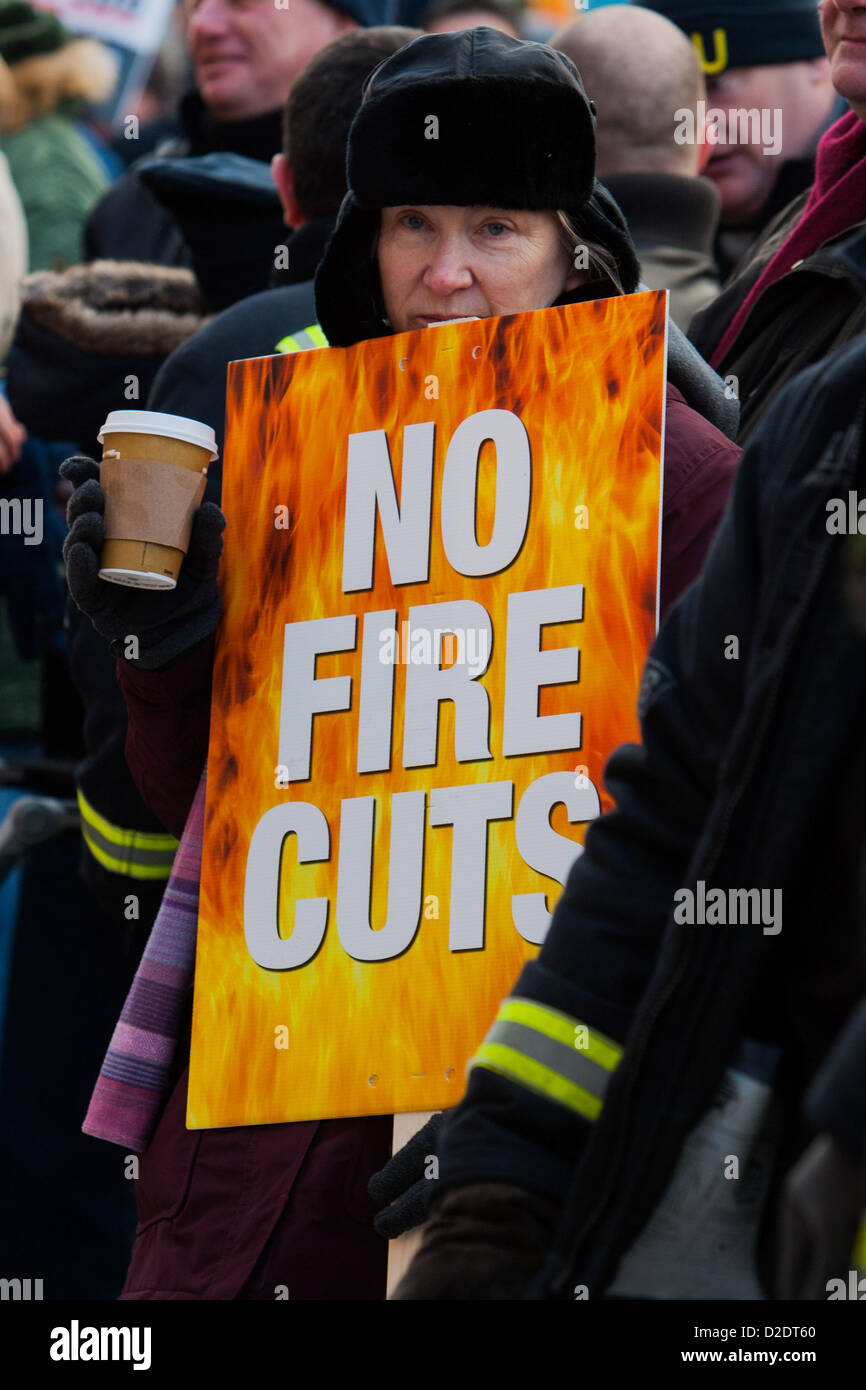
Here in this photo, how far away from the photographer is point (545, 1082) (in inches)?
73.2

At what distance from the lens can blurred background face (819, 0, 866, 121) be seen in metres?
2.95

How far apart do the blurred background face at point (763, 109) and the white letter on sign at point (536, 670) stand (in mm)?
2423

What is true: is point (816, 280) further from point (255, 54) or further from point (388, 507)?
point (255, 54)

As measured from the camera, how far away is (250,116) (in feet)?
15.9

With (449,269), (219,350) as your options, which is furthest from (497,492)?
(219,350)

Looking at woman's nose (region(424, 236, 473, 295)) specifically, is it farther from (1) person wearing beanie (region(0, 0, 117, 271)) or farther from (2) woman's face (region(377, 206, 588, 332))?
(1) person wearing beanie (region(0, 0, 117, 271))

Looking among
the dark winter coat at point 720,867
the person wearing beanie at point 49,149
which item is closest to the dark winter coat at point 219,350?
the dark winter coat at point 720,867

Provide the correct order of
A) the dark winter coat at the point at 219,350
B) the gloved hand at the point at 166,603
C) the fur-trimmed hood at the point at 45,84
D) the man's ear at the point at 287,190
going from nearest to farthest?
the gloved hand at the point at 166,603
the dark winter coat at the point at 219,350
the man's ear at the point at 287,190
the fur-trimmed hood at the point at 45,84

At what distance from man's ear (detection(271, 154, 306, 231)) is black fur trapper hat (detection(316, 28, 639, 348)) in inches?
36.2

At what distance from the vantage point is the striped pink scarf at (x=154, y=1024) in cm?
277

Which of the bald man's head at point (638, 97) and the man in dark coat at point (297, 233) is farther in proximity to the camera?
the bald man's head at point (638, 97)

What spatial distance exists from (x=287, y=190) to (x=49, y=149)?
2.33 metres

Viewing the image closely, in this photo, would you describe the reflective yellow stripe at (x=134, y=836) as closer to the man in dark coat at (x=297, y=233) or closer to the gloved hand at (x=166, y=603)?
the man in dark coat at (x=297, y=233)
